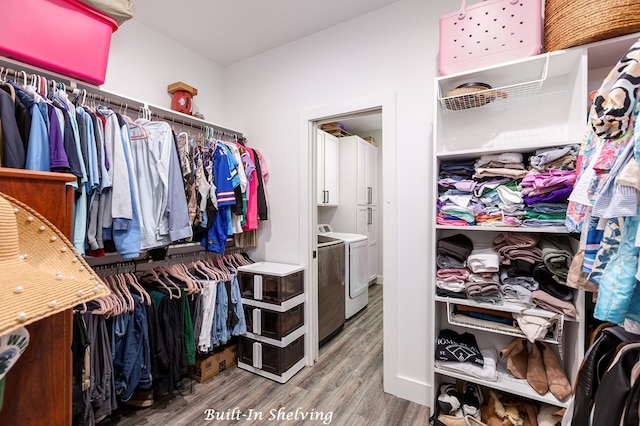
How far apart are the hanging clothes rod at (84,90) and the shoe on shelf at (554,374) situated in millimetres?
2669

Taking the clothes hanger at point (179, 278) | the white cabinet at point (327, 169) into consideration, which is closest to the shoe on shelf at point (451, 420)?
the clothes hanger at point (179, 278)

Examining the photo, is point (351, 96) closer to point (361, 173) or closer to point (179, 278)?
point (179, 278)

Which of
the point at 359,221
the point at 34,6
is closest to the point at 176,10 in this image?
the point at 34,6

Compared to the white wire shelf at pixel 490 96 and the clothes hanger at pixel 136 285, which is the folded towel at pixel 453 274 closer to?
the white wire shelf at pixel 490 96

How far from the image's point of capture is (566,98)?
1.53m

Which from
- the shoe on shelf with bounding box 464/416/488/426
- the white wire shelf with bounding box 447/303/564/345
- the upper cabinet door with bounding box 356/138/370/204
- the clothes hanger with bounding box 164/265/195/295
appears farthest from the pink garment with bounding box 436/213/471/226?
the upper cabinet door with bounding box 356/138/370/204

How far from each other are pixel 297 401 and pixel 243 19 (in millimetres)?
2770

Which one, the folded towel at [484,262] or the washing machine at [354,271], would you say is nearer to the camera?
the folded towel at [484,262]

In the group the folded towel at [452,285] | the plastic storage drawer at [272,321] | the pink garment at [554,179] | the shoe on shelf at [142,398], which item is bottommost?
the shoe on shelf at [142,398]

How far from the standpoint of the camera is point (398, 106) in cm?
197

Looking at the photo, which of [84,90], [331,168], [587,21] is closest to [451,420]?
[587,21]

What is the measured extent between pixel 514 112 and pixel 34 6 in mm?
2578

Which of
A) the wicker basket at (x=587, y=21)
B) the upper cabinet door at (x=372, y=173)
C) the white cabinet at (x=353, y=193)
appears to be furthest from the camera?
the upper cabinet door at (x=372, y=173)

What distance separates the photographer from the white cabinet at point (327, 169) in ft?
11.4
